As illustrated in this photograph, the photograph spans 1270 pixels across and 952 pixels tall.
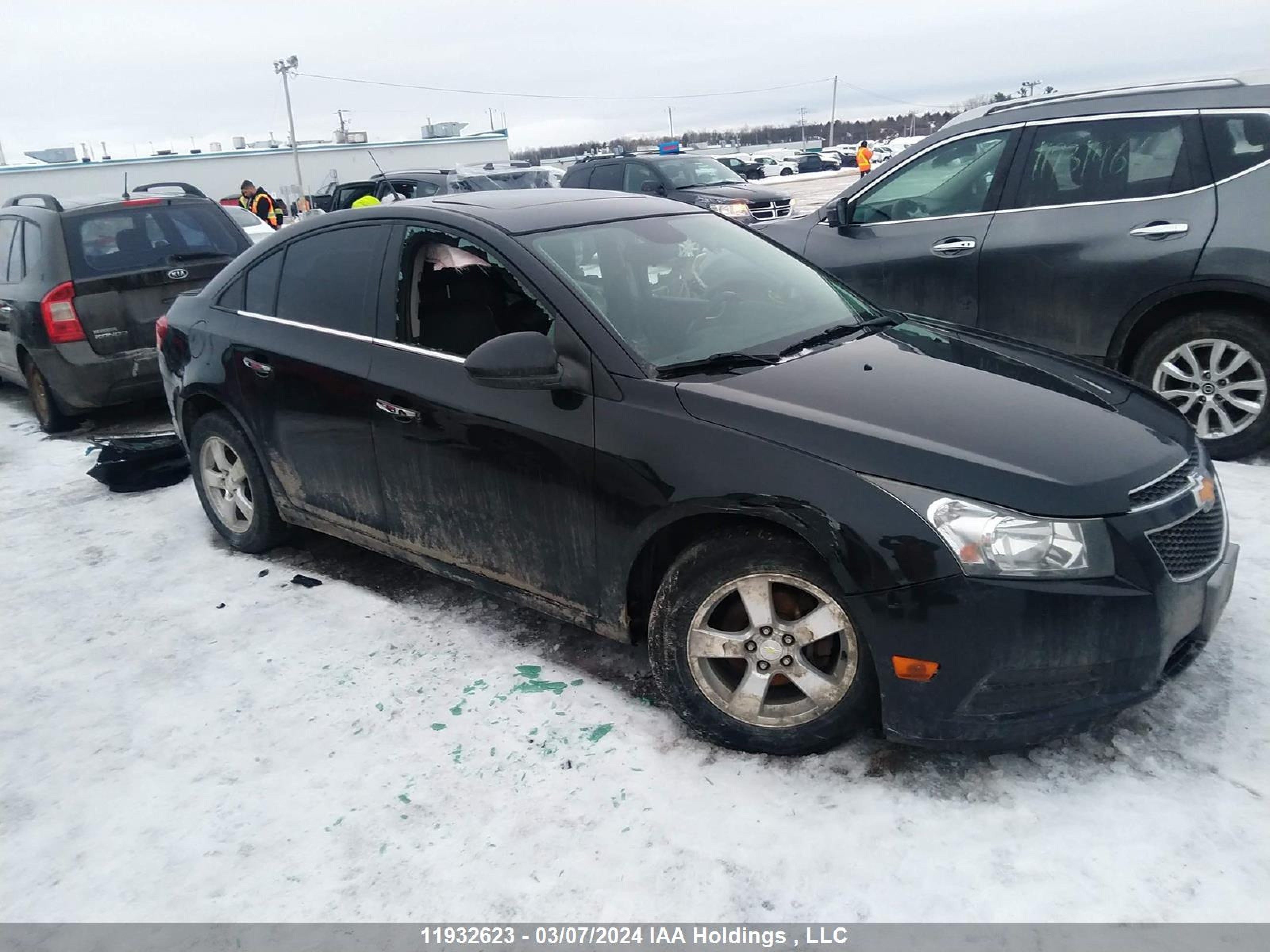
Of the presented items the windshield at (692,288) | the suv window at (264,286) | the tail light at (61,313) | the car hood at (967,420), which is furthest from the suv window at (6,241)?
Result: the car hood at (967,420)

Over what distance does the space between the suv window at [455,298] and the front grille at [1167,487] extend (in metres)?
1.97

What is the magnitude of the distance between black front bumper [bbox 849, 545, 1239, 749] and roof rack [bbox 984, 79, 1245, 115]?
3.76 m

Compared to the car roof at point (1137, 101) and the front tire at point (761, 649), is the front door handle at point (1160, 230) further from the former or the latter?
the front tire at point (761, 649)

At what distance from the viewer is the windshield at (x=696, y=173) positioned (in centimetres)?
1451

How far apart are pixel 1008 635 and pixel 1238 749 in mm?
978

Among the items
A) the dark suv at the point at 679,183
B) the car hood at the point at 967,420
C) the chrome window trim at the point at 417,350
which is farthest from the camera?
the dark suv at the point at 679,183

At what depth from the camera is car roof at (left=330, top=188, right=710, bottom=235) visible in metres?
3.59

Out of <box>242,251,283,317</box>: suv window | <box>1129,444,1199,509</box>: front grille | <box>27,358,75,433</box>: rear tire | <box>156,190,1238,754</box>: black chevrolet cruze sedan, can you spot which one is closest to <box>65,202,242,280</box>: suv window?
<box>27,358,75,433</box>: rear tire

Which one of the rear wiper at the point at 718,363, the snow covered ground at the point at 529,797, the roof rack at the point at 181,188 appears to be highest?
the roof rack at the point at 181,188

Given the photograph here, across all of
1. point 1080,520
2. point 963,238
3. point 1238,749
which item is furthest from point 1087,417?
point 963,238

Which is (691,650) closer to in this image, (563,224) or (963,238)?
(563,224)

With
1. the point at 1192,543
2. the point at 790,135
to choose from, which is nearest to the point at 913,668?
the point at 1192,543
